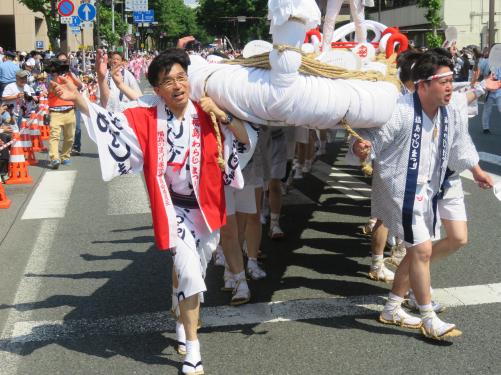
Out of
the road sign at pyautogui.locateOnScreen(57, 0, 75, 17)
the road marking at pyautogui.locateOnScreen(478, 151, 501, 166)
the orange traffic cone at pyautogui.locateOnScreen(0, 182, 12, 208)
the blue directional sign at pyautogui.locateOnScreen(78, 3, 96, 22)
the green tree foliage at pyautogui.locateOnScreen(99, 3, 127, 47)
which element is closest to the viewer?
the orange traffic cone at pyautogui.locateOnScreen(0, 182, 12, 208)

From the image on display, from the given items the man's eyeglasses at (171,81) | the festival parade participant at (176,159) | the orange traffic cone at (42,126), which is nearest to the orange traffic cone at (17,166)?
the orange traffic cone at (42,126)

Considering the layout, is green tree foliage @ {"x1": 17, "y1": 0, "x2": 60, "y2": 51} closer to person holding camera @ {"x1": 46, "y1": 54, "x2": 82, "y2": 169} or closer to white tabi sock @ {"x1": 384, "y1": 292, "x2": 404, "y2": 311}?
person holding camera @ {"x1": 46, "y1": 54, "x2": 82, "y2": 169}

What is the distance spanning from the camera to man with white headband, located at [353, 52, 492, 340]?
164 inches

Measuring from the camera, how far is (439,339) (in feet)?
13.7

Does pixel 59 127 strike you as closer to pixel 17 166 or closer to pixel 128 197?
pixel 17 166

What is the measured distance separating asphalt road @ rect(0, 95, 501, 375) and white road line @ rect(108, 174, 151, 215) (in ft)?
0.21

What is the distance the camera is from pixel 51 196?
358 inches

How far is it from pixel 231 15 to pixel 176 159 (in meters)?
69.4

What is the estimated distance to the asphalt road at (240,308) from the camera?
13.2ft

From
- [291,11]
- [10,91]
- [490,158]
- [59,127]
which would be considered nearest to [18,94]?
[10,91]

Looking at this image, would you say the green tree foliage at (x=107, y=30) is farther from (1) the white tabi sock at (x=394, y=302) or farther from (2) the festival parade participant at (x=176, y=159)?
(1) the white tabi sock at (x=394, y=302)

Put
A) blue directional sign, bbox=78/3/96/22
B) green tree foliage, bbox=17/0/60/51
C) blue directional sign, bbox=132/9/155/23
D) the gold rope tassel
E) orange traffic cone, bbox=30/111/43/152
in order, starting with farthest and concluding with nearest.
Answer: blue directional sign, bbox=132/9/155/23 < green tree foliage, bbox=17/0/60/51 < blue directional sign, bbox=78/3/96/22 < orange traffic cone, bbox=30/111/43/152 < the gold rope tassel

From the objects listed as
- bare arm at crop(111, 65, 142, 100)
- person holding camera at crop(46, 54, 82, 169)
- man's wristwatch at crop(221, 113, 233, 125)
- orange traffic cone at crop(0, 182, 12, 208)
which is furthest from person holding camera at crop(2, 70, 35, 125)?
man's wristwatch at crop(221, 113, 233, 125)

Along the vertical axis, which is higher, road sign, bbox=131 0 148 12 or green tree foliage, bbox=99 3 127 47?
road sign, bbox=131 0 148 12
